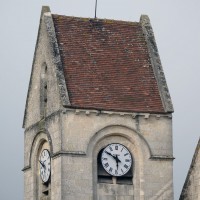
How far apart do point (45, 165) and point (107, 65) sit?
5.12 m

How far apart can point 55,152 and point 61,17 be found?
21.3 feet

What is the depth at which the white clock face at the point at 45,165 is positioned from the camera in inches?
2899

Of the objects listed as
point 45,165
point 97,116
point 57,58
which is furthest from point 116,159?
point 57,58

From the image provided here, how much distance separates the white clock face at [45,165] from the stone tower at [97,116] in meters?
0.04

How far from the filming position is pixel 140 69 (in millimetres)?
74562

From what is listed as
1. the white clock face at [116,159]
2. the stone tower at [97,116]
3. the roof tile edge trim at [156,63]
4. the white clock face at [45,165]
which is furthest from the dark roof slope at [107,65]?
the white clock face at [45,165]

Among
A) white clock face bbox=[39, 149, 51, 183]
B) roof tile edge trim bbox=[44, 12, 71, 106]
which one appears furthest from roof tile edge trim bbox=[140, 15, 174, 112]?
white clock face bbox=[39, 149, 51, 183]

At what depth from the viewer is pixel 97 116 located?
72.4 metres

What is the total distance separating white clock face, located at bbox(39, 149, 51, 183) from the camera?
73625 millimetres

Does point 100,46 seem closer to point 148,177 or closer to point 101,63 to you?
point 101,63

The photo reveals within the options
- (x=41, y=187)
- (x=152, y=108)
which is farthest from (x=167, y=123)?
(x=41, y=187)

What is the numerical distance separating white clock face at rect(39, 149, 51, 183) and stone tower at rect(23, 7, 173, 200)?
0.04 meters

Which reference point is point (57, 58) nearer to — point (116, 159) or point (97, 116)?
point (97, 116)

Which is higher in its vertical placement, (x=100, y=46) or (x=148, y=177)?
(x=100, y=46)
